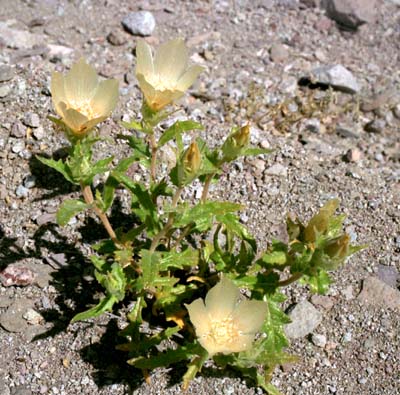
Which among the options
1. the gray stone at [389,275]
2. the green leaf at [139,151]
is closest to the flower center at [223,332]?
the green leaf at [139,151]

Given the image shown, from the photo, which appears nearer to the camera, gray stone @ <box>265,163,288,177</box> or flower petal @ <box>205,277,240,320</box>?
flower petal @ <box>205,277,240,320</box>

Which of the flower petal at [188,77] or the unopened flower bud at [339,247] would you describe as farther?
the flower petal at [188,77]

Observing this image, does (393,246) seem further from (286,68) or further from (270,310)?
(286,68)

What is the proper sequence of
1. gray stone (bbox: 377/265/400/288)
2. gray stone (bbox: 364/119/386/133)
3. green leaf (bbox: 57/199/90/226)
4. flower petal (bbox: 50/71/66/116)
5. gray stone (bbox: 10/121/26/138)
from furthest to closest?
gray stone (bbox: 364/119/386/133) → gray stone (bbox: 10/121/26/138) → gray stone (bbox: 377/265/400/288) → flower petal (bbox: 50/71/66/116) → green leaf (bbox: 57/199/90/226)

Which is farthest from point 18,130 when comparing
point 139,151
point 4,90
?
point 139,151

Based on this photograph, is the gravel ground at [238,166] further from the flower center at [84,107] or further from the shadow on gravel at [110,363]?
the flower center at [84,107]

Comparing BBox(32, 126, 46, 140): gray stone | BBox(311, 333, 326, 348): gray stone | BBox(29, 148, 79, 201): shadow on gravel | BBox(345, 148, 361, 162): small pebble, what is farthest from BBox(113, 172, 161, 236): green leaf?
BBox(345, 148, 361, 162): small pebble

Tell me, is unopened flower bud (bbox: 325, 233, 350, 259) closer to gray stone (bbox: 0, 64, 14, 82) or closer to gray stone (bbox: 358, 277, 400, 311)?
gray stone (bbox: 358, 277, 400, 311)

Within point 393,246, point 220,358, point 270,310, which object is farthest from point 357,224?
point 220,358
